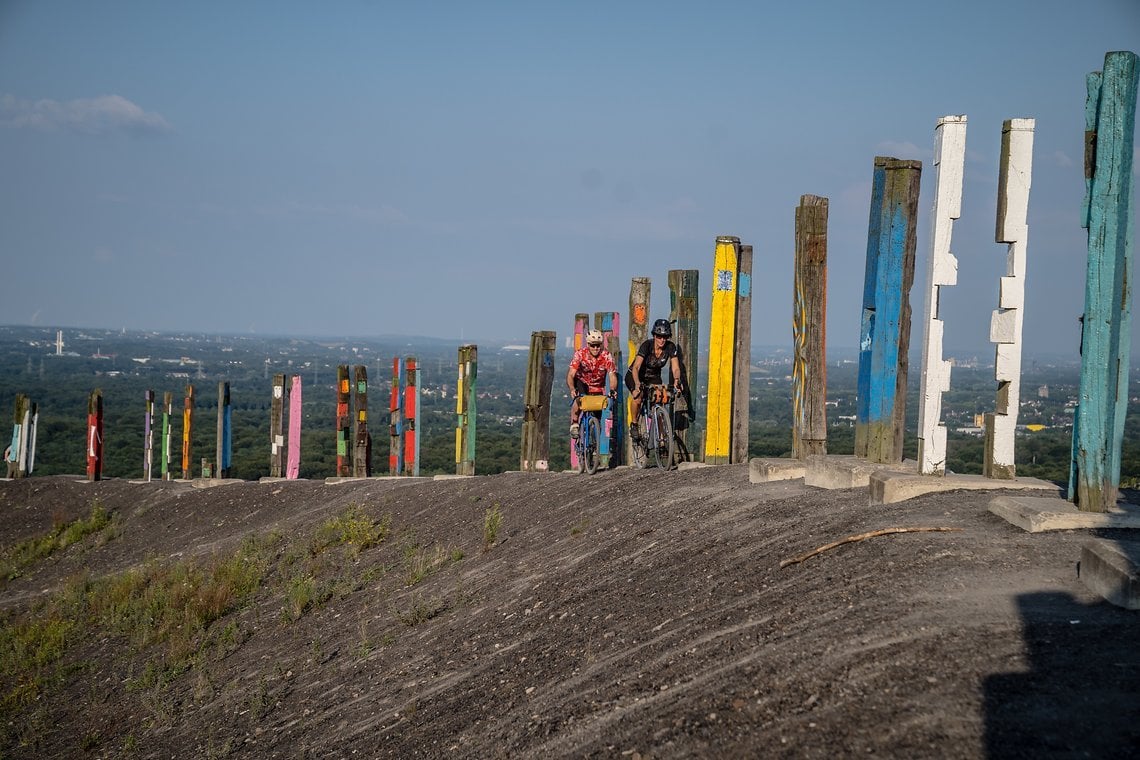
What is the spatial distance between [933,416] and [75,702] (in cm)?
789

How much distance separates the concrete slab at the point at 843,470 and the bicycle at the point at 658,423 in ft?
9.61

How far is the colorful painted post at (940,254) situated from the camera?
8.50m

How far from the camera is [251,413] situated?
66.4m

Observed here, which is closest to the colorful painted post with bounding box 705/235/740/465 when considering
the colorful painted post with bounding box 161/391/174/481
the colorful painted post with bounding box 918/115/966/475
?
the colorful painted post with bounding box 918/115/966/475

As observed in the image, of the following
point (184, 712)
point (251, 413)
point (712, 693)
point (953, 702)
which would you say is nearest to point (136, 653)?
point (184, 712)

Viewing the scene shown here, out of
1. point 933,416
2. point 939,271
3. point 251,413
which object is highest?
point 939,271

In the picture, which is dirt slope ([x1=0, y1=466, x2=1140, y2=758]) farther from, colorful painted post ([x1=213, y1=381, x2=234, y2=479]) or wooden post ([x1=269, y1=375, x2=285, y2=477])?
colorful painted post ([x1=213, y1=381, x2=234, y2=479])

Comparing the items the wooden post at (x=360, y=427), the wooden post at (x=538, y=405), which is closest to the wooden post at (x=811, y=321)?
the wooden post at (x=538, y=405)

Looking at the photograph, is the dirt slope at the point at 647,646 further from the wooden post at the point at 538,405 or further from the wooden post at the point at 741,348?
the wooden post at the point at 538,405

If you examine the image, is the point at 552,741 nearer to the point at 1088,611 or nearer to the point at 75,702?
the point at 1088,611

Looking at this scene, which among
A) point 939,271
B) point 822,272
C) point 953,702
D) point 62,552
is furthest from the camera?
point 62,552

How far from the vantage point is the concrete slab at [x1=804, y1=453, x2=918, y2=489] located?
30.6 feet

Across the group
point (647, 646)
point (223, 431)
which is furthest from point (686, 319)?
point (223, 431)

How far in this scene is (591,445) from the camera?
14.2 m
